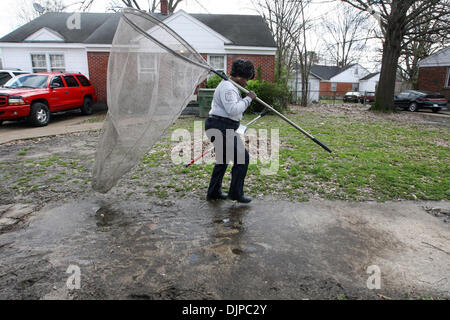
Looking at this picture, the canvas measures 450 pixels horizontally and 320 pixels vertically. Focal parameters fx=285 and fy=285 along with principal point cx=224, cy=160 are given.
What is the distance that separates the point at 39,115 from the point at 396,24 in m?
18.6

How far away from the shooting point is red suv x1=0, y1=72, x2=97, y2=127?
9.52 meters

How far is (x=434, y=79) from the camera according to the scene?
24.8 metres

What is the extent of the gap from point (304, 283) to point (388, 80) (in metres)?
18.6

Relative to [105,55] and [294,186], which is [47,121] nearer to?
[105,55]

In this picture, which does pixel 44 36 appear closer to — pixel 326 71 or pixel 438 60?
pixel 438 60

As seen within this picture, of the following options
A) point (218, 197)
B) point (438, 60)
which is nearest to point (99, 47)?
point (218, 197)

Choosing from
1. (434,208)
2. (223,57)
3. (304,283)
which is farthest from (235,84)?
(223,57)

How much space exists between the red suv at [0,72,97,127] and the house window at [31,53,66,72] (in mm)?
5214

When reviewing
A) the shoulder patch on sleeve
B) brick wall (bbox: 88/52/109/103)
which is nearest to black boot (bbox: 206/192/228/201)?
the shoulder patch on sleeve

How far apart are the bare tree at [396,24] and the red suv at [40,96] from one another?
1503 cm

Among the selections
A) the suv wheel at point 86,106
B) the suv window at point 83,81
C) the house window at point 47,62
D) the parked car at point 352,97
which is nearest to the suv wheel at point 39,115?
the suv wheel at point 86,106

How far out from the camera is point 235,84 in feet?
12.0

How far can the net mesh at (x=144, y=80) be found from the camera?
3135mm

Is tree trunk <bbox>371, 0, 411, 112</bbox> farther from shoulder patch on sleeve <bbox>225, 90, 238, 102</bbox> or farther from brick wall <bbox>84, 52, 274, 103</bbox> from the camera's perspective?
shoulder patch on sleeve <bbox>225, 90, 238, 102</bbox>
